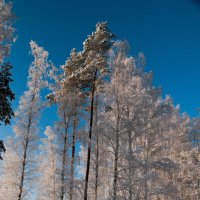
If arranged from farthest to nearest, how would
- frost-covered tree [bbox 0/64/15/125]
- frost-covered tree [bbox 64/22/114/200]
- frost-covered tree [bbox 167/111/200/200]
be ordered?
frost-covered tree [bbox 167/111/200/200] < frost-covered tree [bbox 64/22/114/200] < frost-covered tree [bbox 0/64/15/125]

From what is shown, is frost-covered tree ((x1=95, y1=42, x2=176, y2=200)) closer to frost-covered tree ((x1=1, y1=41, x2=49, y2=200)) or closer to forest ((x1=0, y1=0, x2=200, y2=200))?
forest ((x1=0, y1=0, x2=200, y2=200))

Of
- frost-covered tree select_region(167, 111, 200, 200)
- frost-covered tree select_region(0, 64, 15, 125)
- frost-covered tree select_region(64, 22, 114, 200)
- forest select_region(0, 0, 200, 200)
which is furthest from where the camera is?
frost-covered tree select_region(167, 111, 200, 200)

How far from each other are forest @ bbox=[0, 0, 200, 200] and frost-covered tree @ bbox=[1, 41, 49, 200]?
2.5 inches

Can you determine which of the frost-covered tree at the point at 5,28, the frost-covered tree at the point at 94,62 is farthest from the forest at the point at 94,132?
the frost-covered tree at the point at 5,28

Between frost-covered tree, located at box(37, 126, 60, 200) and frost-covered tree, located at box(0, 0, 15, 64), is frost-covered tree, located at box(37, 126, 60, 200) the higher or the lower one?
the lower one

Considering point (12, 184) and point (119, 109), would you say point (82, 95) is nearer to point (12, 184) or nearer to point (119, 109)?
point (119, 109)

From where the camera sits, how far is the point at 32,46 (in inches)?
1037

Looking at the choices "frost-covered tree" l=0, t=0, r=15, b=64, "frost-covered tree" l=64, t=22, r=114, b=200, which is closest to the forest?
"frost-covered tree" l=64, t=22, r=114, b=200

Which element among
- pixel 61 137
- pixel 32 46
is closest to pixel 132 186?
pixel 61 137

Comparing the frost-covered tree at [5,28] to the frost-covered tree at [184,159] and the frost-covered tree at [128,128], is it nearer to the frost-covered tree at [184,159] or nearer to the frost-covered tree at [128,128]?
the frost-covered tree at [128,128]

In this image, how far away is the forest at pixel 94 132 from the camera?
65.9ft

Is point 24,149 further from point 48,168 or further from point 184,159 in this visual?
point 184,159

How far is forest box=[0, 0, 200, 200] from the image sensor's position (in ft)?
65.9

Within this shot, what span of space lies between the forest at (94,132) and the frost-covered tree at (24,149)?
0.21 ft
